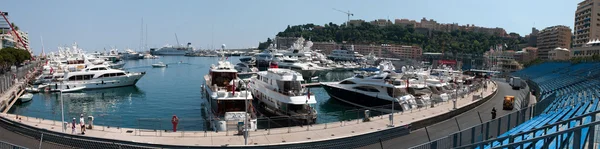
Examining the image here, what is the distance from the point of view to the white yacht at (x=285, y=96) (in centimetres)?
2855

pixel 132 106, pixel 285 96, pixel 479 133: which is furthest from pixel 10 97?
pixel 479 133

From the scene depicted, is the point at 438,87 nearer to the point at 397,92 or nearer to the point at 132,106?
the point at 397,92

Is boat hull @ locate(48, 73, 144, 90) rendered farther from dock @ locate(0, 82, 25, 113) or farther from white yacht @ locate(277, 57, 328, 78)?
white yacht @ locate(277, 57, 328, 78)

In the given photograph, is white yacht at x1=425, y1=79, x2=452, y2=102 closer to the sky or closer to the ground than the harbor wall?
closer to the sky

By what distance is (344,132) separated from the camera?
19297 millimetres

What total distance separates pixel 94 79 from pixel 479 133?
5469 cm

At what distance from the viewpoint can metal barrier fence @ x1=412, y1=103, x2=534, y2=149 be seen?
1100 cm

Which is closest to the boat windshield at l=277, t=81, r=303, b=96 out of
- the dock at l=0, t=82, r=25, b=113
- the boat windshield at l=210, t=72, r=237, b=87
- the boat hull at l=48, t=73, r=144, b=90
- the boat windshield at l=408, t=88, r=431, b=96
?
the boat windshield at l=210, t=72, r=237, b=87

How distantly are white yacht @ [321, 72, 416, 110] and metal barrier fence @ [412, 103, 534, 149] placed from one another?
18.0 metres

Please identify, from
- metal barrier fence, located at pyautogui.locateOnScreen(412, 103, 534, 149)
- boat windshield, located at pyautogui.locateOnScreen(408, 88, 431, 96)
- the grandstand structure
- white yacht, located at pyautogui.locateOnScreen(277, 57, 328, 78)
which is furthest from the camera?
white yacht, located at pyautogui.locateOnScreen(277, 57, 328, 78)

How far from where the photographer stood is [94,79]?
55719 millimetres

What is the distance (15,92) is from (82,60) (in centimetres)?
1941

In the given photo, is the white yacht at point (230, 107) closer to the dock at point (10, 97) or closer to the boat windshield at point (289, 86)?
the boat windshield at point (289, 86)

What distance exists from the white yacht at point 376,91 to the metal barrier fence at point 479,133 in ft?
59.1
